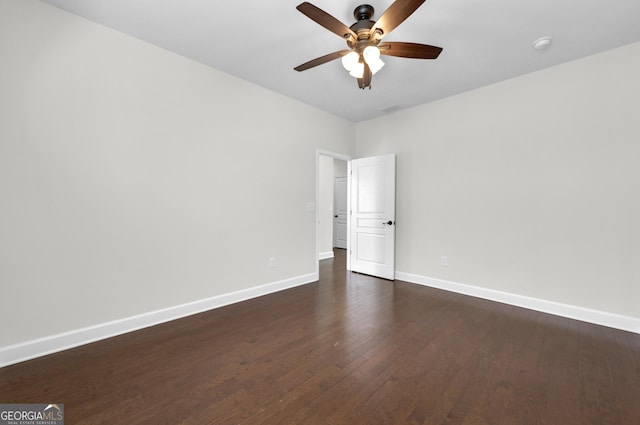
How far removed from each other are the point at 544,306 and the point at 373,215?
249 cm

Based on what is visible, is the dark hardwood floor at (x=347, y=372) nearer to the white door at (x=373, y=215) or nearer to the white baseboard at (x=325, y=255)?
the white door at (x=373, y=215)

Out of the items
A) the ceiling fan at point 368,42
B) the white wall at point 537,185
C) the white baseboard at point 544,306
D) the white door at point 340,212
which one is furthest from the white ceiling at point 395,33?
the white door at point 340,212

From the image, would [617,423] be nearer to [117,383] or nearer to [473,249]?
[473,249]

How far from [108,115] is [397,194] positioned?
386 cm

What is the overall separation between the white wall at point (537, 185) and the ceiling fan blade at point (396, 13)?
2360 millimetres

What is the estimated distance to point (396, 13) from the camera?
5.59 feet

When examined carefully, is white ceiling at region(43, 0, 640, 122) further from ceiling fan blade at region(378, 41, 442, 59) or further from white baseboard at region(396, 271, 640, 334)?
white baseboard at region(396, 271, 640, 334)

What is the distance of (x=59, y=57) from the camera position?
2156 millimetres

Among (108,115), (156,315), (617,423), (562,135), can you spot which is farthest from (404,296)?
(108,115)

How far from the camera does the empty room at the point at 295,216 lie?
69.1 inches

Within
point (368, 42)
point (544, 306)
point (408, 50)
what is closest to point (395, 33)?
point (408, 50)

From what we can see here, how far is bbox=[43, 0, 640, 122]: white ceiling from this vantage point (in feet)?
6.88

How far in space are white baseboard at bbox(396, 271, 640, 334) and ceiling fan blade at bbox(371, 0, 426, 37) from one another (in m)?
3.32

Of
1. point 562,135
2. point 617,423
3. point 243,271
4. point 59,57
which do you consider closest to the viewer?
point 617,423
